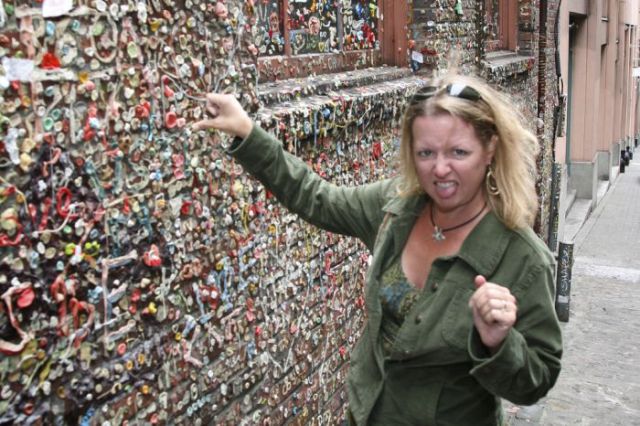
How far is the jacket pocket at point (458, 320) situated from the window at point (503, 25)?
705 cm

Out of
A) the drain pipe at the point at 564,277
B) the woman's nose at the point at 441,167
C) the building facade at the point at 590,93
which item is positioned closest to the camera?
the woman's nose at the point at 441,167

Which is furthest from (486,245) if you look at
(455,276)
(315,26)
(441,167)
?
(315,26)

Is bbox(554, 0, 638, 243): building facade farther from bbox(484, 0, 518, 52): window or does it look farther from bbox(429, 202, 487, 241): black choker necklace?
bbox(429, 202, 487, 241): black choker necklace

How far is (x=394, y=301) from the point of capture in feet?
7.18

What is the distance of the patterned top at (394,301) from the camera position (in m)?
2.17

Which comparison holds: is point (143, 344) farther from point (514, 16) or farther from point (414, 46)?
point (514, 16)

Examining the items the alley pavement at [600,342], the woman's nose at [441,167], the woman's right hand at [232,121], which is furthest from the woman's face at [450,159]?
the alley pavement at [600,342]

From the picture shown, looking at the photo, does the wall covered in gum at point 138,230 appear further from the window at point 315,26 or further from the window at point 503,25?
the window at point 503,25

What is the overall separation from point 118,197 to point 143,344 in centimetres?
52

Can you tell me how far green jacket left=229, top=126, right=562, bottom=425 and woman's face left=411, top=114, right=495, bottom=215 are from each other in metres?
0.11

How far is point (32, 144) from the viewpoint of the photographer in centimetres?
208

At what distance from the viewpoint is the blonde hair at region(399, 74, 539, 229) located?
2.12m

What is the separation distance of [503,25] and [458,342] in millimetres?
7912

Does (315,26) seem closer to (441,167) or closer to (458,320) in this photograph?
(441,167)
